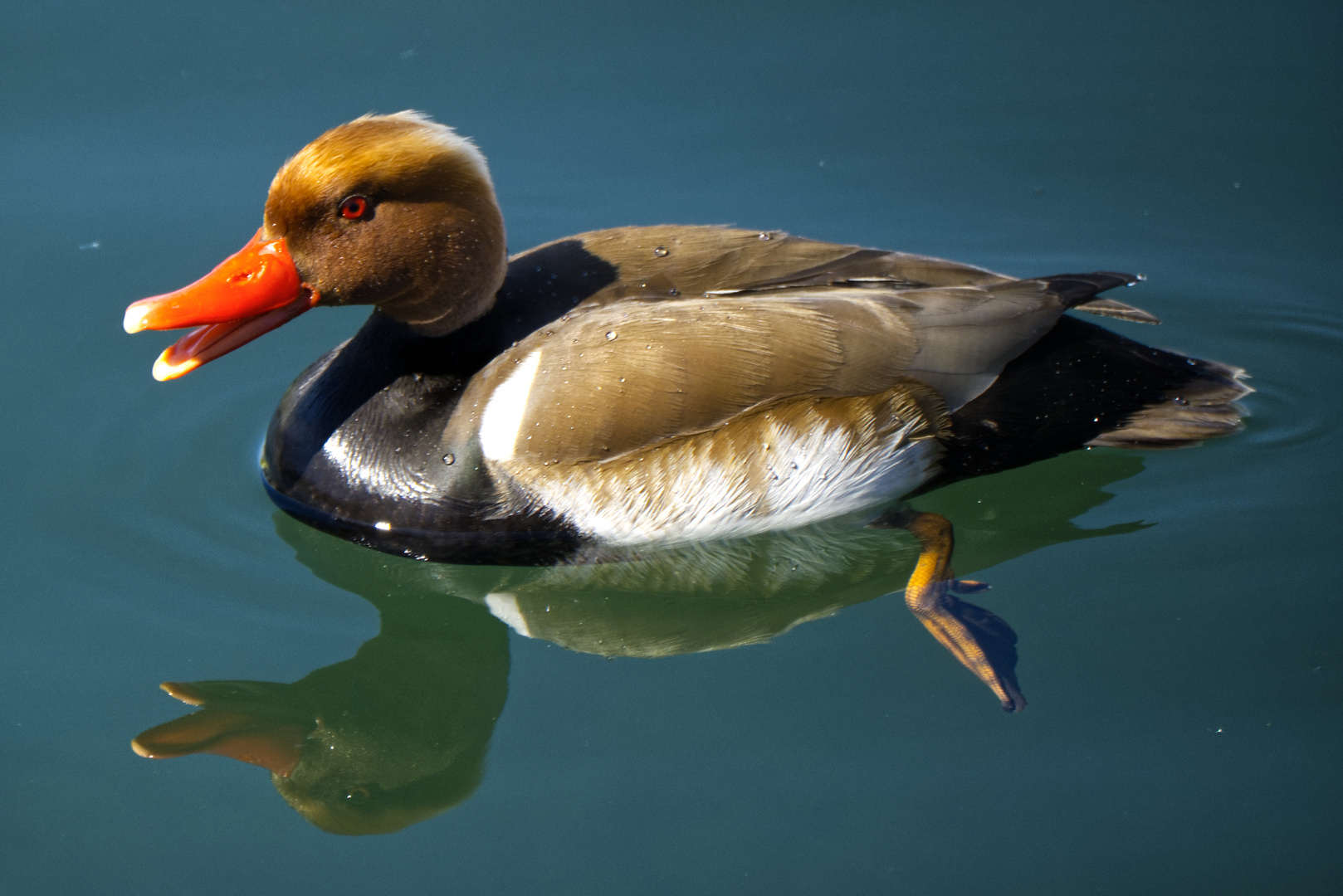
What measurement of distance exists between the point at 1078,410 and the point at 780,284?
109 cm

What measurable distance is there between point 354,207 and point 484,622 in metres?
1.37

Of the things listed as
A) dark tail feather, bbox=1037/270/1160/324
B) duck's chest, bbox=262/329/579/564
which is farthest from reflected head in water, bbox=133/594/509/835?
dark tail feather, bbox=1037/270/1160/324

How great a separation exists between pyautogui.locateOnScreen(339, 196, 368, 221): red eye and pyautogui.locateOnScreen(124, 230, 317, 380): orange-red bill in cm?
23

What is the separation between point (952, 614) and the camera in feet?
13.4

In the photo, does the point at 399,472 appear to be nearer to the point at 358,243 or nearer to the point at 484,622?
the point at 484,622

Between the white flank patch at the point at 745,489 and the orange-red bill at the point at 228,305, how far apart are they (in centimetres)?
99

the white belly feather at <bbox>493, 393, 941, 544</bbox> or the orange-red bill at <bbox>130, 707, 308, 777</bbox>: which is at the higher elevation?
the white belly feather at <bbox>493, 393, 941, 544</bbox>

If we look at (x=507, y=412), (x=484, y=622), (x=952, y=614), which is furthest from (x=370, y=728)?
(x=952, y=614)

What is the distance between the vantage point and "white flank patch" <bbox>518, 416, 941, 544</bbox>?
13.7ft

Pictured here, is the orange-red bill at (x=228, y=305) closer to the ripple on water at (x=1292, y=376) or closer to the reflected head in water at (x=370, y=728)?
the reflected head in water at (x=370, y=728)

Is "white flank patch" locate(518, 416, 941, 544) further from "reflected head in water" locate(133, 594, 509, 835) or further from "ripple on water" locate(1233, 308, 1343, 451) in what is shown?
"ripple on water" locate(1233, 308, 1343, 451)

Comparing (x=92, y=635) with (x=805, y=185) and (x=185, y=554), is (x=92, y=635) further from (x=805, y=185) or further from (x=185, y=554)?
(x=805, y=185)

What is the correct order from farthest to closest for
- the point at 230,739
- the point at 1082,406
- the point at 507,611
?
the point at 1082,406, the point at 507,611, the point at 230,739

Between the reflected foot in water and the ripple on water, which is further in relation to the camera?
the ripple on water
